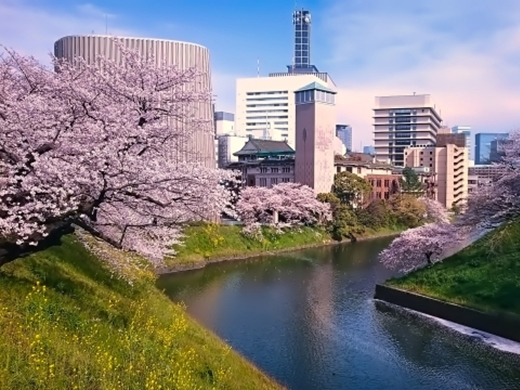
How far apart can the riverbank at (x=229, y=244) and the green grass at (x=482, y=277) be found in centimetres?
1320

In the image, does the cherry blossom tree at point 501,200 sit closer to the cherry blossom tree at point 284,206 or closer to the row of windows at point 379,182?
the cherry blossom tree at point 284,206

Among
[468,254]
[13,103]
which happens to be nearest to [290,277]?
[468,254]

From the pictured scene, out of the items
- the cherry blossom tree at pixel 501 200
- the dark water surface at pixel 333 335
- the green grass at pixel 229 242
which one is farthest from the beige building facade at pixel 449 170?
the cherry blossom tree at pixel 501 200

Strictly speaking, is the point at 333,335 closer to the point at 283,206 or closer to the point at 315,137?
the point at 283,206

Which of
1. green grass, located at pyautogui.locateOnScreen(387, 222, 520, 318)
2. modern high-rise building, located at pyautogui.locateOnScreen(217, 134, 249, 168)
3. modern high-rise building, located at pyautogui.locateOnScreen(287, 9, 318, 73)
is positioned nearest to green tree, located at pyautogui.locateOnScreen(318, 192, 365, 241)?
green grass, located at pyautogui.locateOnScreen(387, 222, 520, 318)

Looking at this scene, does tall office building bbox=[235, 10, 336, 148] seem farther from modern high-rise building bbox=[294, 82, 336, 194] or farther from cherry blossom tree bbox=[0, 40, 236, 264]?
cherry blossom tree bbox=[0, 40, 236, 264]

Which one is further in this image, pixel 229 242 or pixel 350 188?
pixel 350 188

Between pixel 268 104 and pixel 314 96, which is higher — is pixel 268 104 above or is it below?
above

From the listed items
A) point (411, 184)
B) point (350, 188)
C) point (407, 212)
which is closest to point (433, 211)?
point (407, 212)

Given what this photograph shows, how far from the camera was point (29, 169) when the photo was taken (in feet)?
28.9

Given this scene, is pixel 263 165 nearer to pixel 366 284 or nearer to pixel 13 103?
pixel 366 284

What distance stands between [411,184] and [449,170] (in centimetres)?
1605

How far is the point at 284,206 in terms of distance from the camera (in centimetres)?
4612

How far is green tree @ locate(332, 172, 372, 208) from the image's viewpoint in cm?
5256
